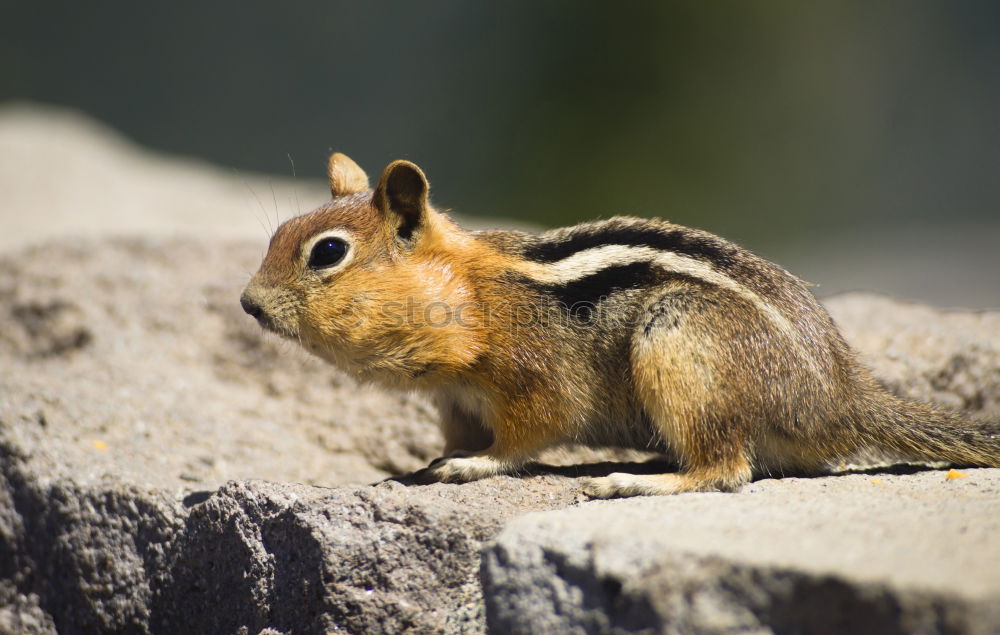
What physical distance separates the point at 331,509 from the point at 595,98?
34.2 ft

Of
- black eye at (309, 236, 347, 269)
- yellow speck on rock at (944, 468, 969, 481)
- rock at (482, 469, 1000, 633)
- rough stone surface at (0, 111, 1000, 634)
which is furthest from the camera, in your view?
black eye at (309, 236, 347, 269)

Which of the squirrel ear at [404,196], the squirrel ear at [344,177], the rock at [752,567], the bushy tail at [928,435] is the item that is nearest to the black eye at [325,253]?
the squirrel ear at [404,196]

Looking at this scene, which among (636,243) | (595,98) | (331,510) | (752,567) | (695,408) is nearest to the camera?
(752,567)

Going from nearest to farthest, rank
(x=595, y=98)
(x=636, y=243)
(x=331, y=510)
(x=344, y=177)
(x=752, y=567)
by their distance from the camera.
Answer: (x=752, y=567) → (x=331, y=510) → (x=636, y=243) → (x=344, y=177) → (x=595, y=98)

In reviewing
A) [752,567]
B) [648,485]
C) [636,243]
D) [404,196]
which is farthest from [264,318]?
[752,567]

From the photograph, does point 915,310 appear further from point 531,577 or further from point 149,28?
point 149,28

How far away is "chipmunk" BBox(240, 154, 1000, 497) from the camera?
11.2 ft

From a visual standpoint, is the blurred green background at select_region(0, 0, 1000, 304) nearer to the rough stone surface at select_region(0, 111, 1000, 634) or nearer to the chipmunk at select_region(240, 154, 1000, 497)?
the rough stone surface at select_region(0, 111, 1000, 634)

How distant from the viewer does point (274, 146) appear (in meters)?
12.4

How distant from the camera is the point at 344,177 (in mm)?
4418

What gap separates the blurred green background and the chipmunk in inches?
327

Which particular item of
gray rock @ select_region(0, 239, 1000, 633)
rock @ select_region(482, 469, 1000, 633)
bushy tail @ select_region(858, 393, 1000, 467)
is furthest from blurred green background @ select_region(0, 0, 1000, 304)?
rock @ select_region(482, 469, 1000, 633)

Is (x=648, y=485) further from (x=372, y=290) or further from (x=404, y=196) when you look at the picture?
(x=404, y=196)

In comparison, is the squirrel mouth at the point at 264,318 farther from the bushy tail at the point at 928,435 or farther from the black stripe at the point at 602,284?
the bushy tail at the point at 928,435
